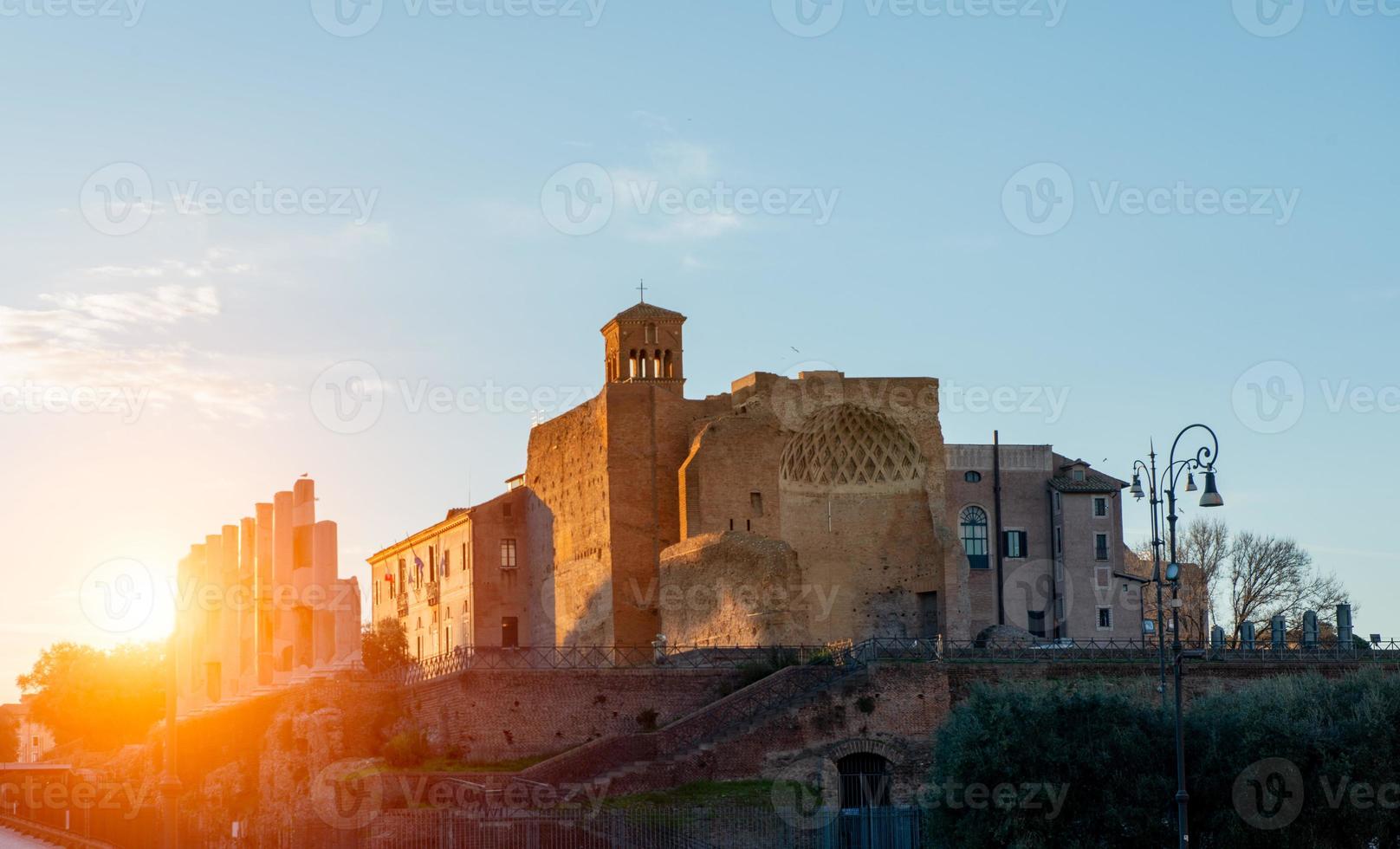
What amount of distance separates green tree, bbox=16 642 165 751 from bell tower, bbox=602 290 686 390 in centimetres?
3770

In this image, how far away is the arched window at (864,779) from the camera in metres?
39.6

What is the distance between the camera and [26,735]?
139 metres

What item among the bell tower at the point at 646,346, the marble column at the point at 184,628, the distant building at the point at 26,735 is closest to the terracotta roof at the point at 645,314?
the bell tower at the point at 646,346

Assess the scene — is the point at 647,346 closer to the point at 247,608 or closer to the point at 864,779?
the point at 247,608

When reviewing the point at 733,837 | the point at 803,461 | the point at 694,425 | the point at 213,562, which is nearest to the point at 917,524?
the point at 803,461

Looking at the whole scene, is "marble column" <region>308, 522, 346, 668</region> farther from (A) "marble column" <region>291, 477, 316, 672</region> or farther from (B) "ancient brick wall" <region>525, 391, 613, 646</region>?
(B) "ancient brick wall" <region>525, 391, 613, 646</region>

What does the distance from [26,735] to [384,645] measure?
86.8 m

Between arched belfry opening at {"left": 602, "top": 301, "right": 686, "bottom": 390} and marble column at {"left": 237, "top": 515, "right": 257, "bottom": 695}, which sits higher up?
arched belfry opening at {"left": 602, "top": 301, "right": 686, "bottom": 390}

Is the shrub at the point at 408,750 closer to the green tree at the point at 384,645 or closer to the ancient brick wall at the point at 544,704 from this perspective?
the ancient brick wall at the point at 544,704

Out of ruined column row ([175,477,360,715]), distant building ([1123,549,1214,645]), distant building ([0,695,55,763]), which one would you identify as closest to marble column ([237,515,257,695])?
ruined column row ([175,477,360,715])

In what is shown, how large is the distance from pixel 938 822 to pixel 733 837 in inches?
167

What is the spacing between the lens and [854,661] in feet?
135

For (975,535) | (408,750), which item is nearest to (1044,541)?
(975,535)

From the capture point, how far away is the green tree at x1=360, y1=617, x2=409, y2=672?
201ft
